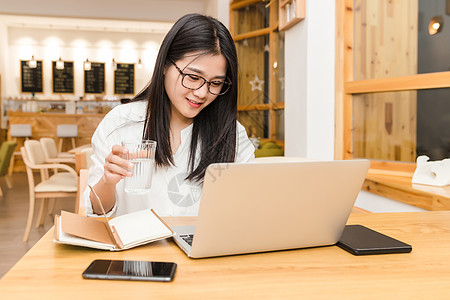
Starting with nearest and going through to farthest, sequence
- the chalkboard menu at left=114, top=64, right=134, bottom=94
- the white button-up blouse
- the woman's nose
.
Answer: the woman's nose < the white button-up blouse < the chalkboard menu at left=114, top=64, right=134, bottom=94

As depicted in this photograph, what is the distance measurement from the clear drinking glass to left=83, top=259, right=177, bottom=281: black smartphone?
0.29 metres

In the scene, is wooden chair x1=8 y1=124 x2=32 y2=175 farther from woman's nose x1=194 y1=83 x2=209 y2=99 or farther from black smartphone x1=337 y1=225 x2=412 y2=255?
black smartphone x1=337 y1=225 x2=412 y2=255

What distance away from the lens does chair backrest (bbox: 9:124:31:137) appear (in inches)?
331

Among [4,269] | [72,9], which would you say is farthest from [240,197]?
[72,9]

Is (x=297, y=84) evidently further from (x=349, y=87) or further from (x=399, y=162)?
(x=399, y=162)

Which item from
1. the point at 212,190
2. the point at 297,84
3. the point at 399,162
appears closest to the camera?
the point at 212,190

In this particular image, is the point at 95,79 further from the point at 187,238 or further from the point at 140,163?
the point at 187,238

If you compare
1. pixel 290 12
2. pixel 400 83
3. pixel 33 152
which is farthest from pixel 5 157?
pixel 400 83

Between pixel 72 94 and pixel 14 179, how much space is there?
400 centimetres

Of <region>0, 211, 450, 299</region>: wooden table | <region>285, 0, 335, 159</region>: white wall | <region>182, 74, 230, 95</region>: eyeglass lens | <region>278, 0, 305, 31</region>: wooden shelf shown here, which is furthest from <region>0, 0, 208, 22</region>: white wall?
<region>0, 211, 450, 299</region>: wooden table

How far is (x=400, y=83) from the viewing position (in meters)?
2.41

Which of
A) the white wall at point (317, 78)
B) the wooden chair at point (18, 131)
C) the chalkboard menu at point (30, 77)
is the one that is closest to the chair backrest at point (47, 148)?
the white wall at point (317, 78)

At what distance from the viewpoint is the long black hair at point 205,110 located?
1.45m

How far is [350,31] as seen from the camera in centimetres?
280
